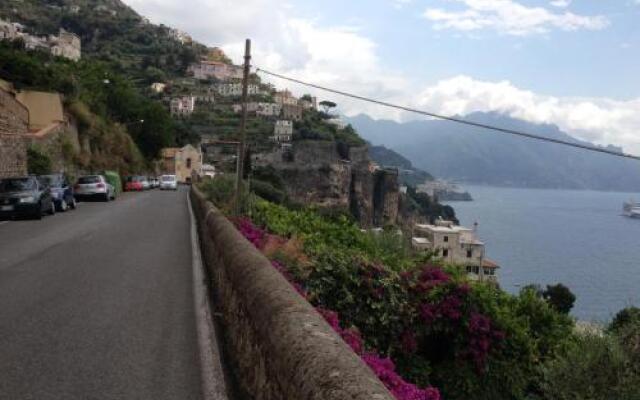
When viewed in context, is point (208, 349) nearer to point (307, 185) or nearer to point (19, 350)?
point (19, 350)

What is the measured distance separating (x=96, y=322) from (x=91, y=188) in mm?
30458

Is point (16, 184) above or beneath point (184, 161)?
beneath

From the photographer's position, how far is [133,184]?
59531 mm

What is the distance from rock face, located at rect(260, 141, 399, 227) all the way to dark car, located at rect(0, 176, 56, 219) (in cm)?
9538

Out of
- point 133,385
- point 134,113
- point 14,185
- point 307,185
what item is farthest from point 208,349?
point 307,185

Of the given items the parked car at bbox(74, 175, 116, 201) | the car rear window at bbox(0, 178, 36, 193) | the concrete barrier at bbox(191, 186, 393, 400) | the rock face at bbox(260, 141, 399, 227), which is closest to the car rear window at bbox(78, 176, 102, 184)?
the parked car at bbox(74, 175, 116, 201)

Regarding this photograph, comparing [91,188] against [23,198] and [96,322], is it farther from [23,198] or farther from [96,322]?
[96,322]

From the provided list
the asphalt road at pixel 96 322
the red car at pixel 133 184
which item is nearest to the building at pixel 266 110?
the red car at pixel 133 184

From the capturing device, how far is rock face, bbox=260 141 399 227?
12538cm

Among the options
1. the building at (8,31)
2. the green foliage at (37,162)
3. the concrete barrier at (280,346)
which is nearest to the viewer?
the concrete barrier at (280,346)

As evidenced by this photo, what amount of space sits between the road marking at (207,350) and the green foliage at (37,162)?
28348 millimetres

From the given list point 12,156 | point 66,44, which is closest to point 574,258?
point 12,156

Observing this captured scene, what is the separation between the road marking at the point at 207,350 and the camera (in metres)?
5.28

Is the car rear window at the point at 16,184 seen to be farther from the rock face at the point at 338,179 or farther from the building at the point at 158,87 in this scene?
the building at the point at 158,87
